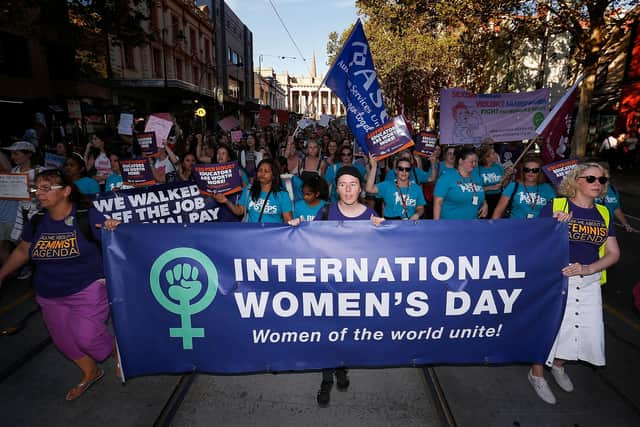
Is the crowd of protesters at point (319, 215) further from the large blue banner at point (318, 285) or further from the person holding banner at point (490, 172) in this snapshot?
the person holding banner at point (490, 172)

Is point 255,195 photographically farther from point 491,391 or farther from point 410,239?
point 491,391

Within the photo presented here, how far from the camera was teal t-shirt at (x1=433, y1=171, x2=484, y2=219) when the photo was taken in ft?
16.2

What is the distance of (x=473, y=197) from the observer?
498 cm

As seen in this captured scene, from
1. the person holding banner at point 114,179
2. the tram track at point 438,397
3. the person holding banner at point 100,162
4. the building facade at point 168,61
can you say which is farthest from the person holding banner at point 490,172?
the building facade at point 168,61

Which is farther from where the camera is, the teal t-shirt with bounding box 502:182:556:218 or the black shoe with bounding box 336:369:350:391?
the teal t-shirt with bounding box 502:182:556:218

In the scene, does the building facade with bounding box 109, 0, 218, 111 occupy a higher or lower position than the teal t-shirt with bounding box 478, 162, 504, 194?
higher

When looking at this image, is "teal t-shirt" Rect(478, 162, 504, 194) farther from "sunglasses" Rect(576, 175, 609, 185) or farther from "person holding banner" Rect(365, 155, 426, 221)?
"sunglasses" Rect(576, 175, 609, 185)

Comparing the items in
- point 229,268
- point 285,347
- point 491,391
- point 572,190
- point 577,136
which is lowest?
point 491,391

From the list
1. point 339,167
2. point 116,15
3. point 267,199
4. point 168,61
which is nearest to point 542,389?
point 267,199

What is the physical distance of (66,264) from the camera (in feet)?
10.3

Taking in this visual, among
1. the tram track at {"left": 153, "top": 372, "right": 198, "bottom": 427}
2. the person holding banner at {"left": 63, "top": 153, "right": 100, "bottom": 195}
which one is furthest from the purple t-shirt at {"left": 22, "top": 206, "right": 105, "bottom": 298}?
the person holding banner at {"left": 63, "top": 153, "right": 100, "bottom": 195}

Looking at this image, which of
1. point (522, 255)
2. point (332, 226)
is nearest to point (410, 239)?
point (332, 226)

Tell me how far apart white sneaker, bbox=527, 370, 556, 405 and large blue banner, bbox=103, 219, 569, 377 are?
2.08 ft

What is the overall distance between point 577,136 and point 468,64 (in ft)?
36.4
